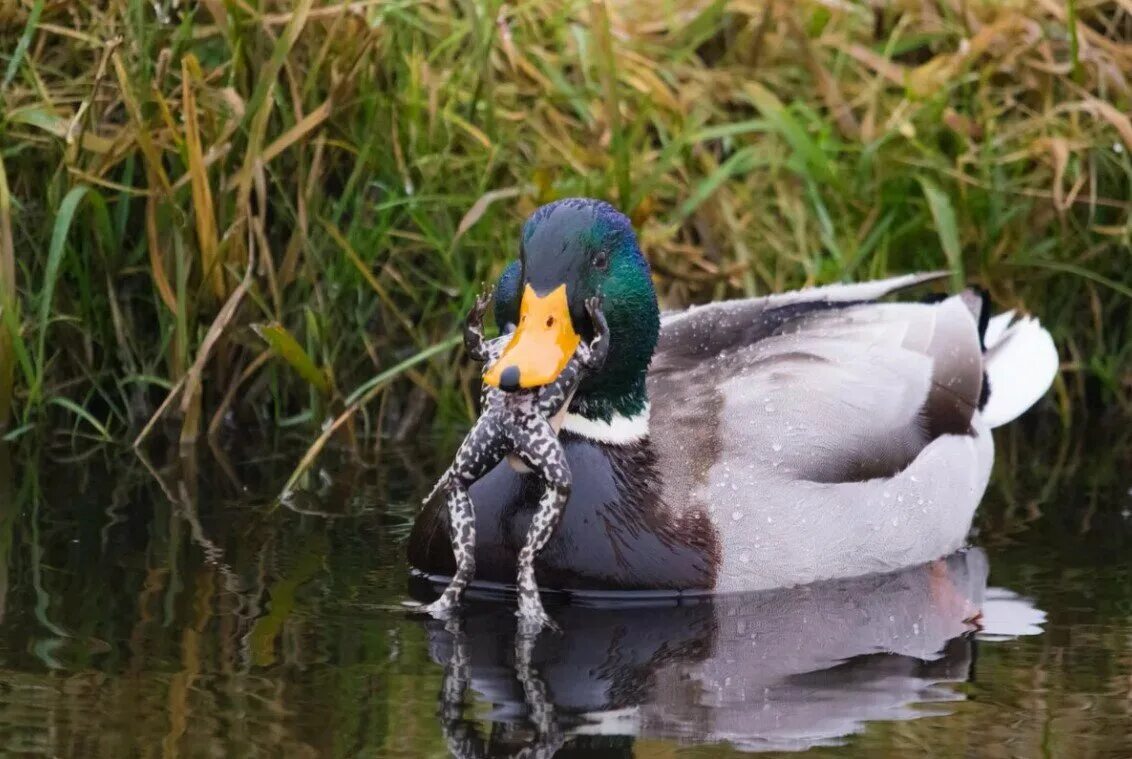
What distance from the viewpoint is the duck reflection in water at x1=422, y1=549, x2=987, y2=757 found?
13.3 ft

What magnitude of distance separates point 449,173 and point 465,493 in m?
2.13

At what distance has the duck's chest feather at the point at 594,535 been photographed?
5078 mm

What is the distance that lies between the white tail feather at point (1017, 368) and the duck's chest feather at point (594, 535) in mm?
1604

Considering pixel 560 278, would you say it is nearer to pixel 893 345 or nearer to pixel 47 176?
pixel 893 345

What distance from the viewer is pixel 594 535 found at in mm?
5105

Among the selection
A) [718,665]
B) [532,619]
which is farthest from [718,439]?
[718,665]

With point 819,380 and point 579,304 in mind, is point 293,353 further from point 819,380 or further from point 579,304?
point 819,380

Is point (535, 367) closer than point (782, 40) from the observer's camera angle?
Yes

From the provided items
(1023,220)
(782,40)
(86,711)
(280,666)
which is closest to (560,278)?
(280,666)

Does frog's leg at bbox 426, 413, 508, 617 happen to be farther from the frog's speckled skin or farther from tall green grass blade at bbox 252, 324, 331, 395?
tall green grass blade at bbox 252, 324, 331, 395

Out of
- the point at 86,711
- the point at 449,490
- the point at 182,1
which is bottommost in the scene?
the point at 86,711

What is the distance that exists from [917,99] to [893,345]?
6.41 ft

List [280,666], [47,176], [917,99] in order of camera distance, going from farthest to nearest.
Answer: [917,99] < [47,176] < [280,666]

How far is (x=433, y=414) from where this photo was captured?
6906 mm
